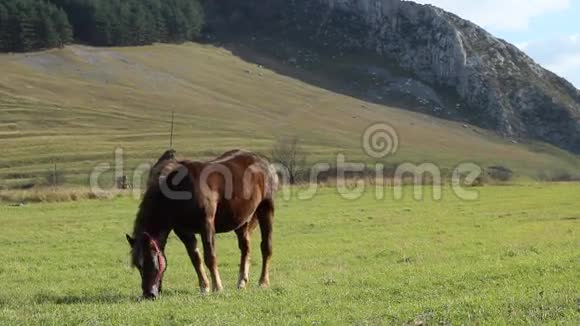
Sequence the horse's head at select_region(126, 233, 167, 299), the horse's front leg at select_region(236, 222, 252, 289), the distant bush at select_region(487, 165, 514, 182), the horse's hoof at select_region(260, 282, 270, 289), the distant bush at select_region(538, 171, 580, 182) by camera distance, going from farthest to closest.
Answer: the distant bush at select_region(538, 171, 580, 182), the distant bush at select_region(487, 165, 514, 182), the horse's front leg at select_region(236, 222, 252, 289), the horse's hoof at select_region(260, 282, 270, 289), the horse's head at select_region(126, 233, 167, 299)

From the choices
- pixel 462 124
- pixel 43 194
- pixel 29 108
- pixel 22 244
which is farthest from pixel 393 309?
pixel 462 124

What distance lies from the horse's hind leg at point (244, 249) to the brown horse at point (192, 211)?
0.02m

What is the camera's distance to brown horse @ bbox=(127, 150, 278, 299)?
35.1 ft

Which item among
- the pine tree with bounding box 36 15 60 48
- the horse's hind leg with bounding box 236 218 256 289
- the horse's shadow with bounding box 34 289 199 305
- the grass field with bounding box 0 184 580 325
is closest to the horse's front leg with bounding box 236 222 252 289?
the horse's hind leg with bounding box 236 218 256 289

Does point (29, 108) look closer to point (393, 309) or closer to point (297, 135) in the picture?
point (297, 135)

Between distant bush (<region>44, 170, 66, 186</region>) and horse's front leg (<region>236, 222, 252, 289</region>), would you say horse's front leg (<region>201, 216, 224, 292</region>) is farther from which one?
distant bush (<region>44, 170, 66, 186</region>)

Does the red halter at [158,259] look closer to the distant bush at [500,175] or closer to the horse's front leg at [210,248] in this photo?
the horse's front leg at [210,248]

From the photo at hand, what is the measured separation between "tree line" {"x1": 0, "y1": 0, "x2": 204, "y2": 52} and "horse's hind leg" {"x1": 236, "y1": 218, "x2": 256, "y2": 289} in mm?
110532

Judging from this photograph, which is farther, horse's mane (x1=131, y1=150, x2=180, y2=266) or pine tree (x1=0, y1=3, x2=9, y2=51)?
pine tree (x1=0, y1=3, x2=9, y2=51)

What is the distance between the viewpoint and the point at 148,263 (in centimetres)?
1056

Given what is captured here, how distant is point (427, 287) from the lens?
10.9 m

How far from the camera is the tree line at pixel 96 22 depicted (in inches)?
4473

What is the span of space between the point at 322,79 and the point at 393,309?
14818 cm

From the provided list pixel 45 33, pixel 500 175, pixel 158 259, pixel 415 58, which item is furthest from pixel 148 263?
pixel 415 58
